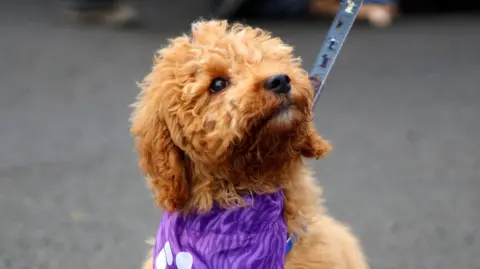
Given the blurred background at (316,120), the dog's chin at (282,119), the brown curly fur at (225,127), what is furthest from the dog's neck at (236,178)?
the blurred background at (316,120)

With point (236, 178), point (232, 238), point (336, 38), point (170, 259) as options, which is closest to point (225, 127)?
point (236, 178)

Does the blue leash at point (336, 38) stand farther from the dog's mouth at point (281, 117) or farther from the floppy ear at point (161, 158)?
the floppy ear at point (161, 158)

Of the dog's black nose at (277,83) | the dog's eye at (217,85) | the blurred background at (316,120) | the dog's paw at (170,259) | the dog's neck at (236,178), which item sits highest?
the blurred background at (316,120)

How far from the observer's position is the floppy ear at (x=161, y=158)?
129 inches

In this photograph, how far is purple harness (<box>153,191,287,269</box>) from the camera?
10.7 ft

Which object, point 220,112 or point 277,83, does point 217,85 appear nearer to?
point 220,112

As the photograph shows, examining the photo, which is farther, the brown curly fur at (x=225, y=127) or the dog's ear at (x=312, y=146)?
the dog's ear at (x=312, y=146)

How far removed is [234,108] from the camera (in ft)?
10.0

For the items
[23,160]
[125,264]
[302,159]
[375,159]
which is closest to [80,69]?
[23,160]

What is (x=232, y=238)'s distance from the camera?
10.7ft

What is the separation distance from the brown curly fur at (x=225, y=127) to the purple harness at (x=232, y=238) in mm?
55

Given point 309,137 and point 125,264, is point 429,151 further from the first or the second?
point 309,137

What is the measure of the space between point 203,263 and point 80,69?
21.2ft

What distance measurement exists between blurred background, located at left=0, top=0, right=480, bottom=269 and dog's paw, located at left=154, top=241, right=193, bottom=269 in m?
Result: 1.68
